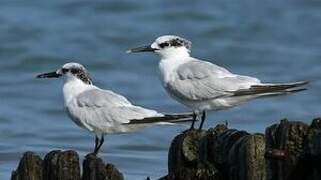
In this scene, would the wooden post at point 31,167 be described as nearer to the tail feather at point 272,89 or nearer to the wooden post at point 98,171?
the wooden post at point 98,171

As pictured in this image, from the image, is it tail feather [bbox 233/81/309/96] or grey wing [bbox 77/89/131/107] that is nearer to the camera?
tail feather [bbox 233/81/309/96]

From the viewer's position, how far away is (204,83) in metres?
9.17

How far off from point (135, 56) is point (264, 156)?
11.8m

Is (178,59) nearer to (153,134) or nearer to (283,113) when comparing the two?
(153,134)

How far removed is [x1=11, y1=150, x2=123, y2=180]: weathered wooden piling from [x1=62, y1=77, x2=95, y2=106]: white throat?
1438 millimetres

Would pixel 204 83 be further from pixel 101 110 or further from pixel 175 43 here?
pixel 101 110

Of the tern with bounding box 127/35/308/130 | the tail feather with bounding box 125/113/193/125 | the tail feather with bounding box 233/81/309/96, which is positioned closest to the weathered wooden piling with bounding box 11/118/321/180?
the tail feather with bounding box 125/113/193/125

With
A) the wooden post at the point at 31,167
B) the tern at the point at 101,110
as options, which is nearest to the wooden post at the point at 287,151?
the tern at the point at 101,110

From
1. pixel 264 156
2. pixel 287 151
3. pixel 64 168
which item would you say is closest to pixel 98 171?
pixel 64 168

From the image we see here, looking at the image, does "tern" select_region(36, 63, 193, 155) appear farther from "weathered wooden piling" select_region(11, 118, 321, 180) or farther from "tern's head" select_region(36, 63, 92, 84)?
"weathered wooden piling" select_region(11, 118, 321, 180)

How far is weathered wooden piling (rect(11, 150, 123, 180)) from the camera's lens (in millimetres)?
7590

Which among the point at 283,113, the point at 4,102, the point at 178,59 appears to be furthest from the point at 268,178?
the point at 4,102

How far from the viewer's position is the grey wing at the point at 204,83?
9.03 m

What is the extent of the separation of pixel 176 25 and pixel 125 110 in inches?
479
